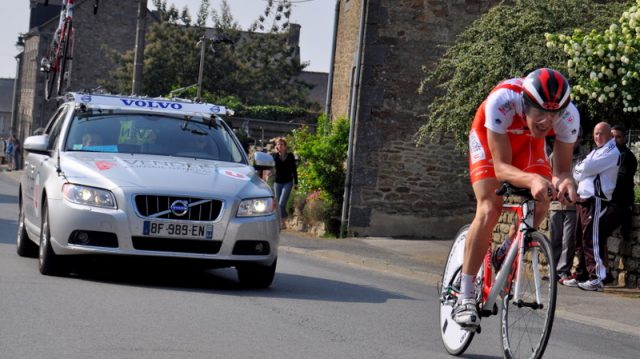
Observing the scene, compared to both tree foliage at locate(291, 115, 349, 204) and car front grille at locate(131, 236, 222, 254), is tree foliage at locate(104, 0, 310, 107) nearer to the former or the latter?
tree foliage at locate(291, 115, 349, 204)

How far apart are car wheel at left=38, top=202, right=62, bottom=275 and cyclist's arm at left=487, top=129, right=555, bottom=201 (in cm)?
517

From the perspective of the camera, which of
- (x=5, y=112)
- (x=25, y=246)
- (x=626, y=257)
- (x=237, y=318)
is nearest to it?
(x=237, y=318)

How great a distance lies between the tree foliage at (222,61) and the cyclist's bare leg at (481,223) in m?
55.0

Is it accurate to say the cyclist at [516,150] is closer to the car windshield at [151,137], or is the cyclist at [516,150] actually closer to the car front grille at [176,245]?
the car front grille at [176,245]

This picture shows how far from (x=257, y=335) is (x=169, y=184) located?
2.78 metres

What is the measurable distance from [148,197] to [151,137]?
5.49 feet

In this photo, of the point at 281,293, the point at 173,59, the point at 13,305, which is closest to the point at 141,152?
the point at 281,293

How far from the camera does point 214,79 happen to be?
68.3m

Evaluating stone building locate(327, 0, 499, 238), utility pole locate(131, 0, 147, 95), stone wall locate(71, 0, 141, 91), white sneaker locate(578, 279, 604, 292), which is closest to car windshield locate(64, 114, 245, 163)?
white sneaker locate(578, 279, 604, 292)

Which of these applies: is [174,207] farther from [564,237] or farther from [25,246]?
[564,237]

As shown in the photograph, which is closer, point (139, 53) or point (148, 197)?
point (148, 197)

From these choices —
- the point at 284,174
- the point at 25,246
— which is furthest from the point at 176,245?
the point at 284,174

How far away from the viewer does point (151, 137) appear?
1198 centimetres

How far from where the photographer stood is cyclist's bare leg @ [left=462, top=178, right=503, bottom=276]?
715cm
